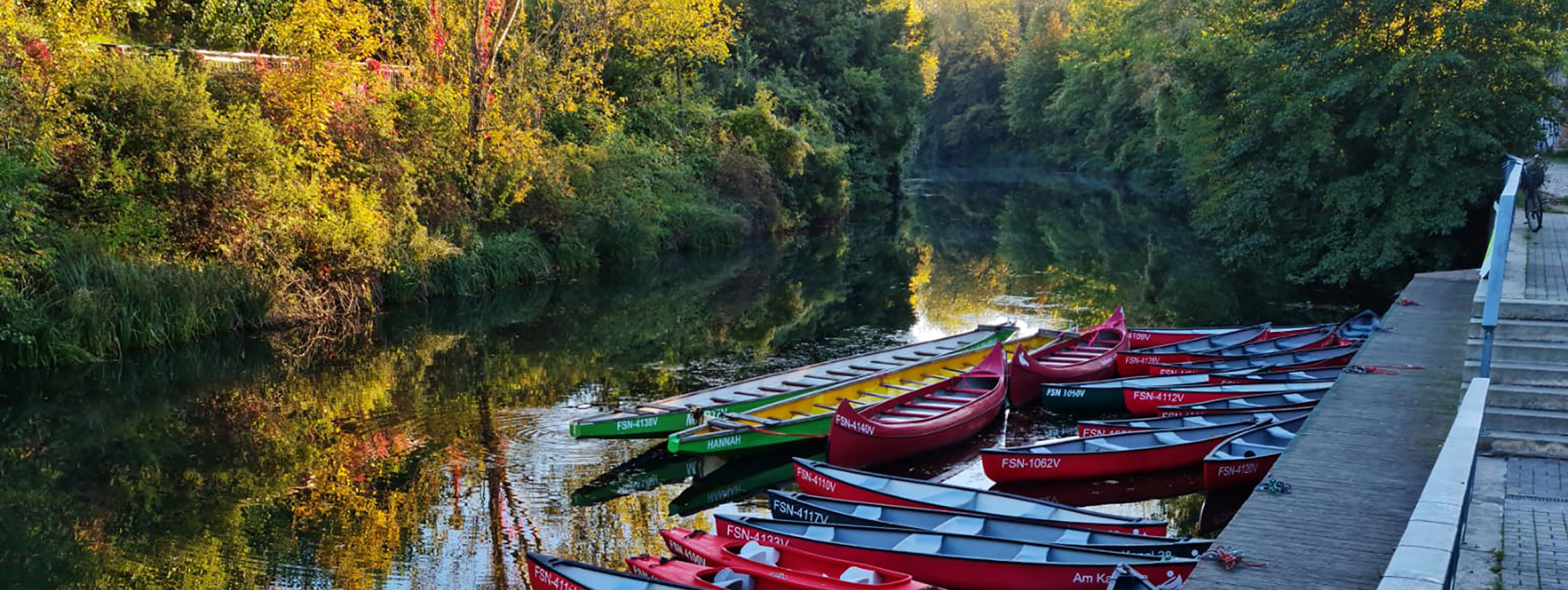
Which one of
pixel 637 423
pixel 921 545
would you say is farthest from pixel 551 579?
pixel 637 423

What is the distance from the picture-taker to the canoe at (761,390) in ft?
50.2

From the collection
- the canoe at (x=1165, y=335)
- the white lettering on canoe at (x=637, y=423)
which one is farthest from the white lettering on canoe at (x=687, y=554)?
the canoe at (x=1165, y=335)

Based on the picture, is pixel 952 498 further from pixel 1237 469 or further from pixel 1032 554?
pixel 1237 469

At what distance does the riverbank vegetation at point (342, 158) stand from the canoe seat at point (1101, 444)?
16.3 meters

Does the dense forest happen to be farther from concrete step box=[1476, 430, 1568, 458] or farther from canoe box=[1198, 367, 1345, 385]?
concrete step box=[1476, 430, 1568, 458]

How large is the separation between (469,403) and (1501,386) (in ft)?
44.8

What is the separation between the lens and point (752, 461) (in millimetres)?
15789

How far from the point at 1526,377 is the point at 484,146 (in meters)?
23.9

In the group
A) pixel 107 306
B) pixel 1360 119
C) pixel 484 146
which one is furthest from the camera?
pixel 484 146

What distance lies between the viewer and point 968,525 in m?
11.2

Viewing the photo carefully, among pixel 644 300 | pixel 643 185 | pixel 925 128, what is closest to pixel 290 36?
pixel 644 300

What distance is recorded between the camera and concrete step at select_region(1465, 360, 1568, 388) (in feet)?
38.3

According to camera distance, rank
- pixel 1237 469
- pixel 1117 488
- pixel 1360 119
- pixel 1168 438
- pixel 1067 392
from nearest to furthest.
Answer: pixel 1237 469 → pixel 1117 488 → pixel 1168 438 → pixel 1067 392 → pixel 1360 119

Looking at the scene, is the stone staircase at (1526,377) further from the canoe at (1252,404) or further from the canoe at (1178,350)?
the canoe at (1178,350)
